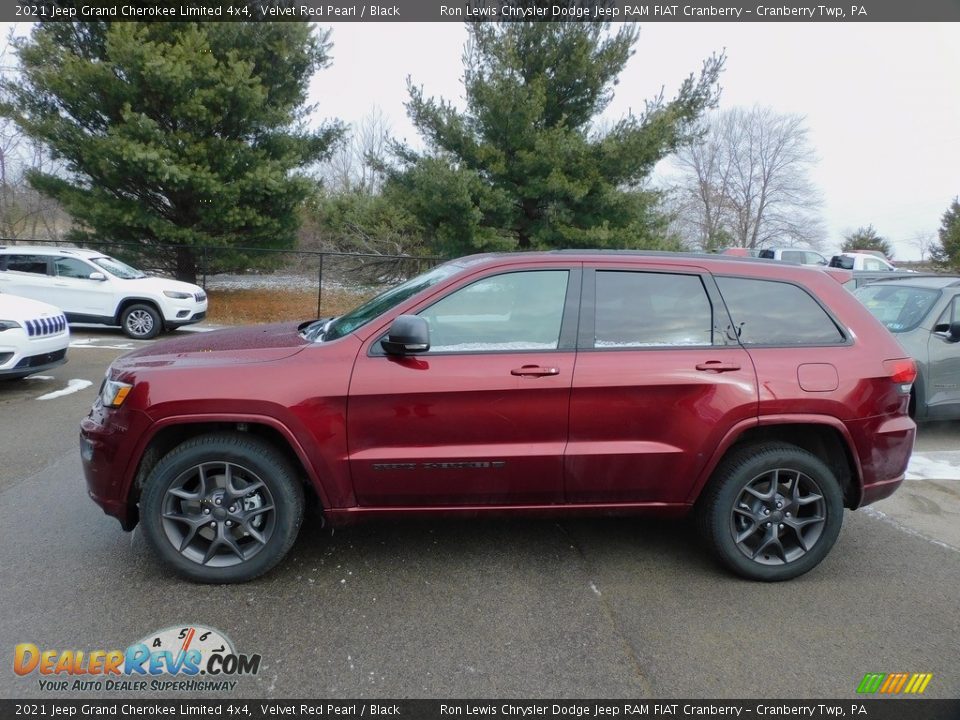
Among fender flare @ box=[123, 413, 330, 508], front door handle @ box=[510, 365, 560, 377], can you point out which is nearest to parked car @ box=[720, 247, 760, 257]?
front door handle @ box=[510, 365, 560, 377]

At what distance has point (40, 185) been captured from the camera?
14289mm

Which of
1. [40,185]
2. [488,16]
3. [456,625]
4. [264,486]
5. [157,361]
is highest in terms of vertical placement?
[488,16]

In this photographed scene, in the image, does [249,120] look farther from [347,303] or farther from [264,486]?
[264,486]

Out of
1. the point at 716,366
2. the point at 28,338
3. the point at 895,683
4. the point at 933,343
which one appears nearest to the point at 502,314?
the point at 716,366

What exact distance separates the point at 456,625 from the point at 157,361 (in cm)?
200

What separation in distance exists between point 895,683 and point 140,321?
12.3 m

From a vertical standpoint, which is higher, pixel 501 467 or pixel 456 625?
pixel 501 467

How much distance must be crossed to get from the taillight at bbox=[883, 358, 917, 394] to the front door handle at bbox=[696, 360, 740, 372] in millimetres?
864

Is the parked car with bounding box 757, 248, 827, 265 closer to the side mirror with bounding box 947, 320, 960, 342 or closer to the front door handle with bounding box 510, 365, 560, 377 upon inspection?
the side mirror with bounding box 947, 320, 960, 342

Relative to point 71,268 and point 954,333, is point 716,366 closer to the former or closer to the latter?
point 954,333

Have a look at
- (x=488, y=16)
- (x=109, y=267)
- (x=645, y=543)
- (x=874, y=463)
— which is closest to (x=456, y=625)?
(x=645, y=543)

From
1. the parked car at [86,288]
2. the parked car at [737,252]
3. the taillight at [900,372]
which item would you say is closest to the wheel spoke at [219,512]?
the parked car at [737,252]

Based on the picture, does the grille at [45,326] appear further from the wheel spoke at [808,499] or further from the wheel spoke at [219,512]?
the wheel spoke at [808,499]
